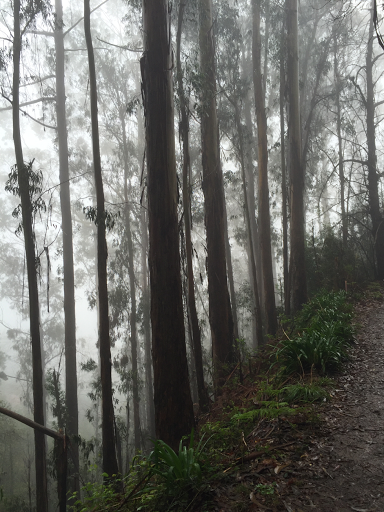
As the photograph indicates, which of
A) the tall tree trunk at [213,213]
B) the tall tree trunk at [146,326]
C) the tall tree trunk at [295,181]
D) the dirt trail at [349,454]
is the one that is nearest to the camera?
the dirt trail at [349,454]

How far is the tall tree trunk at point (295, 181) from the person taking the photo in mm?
10781

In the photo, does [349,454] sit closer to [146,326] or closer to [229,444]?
[229,444]

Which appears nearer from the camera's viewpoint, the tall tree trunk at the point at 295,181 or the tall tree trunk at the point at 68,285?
the tall tree trunk at the point at 295,181

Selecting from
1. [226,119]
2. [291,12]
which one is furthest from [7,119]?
[291,12]

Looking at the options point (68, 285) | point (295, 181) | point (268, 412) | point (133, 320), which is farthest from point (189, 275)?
point (133, 320)

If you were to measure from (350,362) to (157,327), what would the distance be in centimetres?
239

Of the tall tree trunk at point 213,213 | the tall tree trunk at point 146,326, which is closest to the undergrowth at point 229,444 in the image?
the tall tree trunk at point 213,213

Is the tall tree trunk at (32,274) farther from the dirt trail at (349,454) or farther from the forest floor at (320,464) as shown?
the dirt trail at (349,454)

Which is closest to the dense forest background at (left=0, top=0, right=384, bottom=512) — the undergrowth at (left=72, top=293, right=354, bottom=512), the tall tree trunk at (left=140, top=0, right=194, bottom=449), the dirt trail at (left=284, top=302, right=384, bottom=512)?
the tall tree trunk at (left=140, top=0, right=194, bottom=449)

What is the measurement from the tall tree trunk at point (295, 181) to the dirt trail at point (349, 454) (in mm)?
6299

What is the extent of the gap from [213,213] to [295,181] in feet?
10.9

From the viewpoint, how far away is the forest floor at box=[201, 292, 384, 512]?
228cm

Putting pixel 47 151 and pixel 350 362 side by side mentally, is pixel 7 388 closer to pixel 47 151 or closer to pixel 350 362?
pixel 47 151

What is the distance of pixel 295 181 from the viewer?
440 inches
